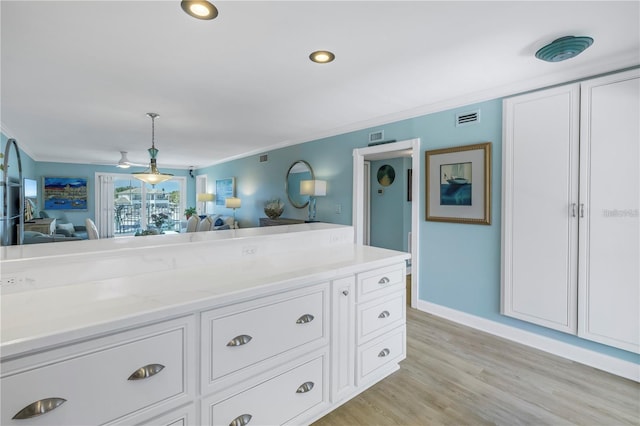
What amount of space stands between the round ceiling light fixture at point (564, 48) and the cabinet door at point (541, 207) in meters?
0.55

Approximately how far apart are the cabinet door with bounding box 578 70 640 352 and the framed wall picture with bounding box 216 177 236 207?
6.28 metres

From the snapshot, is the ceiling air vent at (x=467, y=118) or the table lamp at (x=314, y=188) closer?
the ceiling air vent at (x=467, y=118)

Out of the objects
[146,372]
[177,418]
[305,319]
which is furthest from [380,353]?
[146,372]

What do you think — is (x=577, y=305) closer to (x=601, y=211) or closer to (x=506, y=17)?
(x=601, y=211)

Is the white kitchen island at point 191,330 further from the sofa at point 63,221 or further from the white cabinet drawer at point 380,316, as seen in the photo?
the sofa at point 63,221

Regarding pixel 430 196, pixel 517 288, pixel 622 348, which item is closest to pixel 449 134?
pixel 430 196

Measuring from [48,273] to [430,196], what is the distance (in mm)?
3186

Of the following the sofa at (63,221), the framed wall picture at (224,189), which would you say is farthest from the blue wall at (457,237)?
the sofa at (63,221)

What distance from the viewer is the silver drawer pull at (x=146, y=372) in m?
1.05

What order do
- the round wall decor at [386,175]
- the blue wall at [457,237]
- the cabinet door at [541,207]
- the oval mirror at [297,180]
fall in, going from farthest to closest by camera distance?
the round wall decor at [386,175], the oval mirror at [297,180], the blue wall at [457,237], the cabinet door at [541,207]

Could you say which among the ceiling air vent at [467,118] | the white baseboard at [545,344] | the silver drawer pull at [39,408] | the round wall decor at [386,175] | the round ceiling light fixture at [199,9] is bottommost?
the white baseboard at [545,344]

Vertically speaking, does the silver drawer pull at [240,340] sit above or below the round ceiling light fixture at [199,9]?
below

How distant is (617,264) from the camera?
7.25ft

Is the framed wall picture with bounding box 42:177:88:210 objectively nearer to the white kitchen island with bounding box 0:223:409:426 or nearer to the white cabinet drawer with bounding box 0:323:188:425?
the white kitchen island with bounding box 0:223:409:426
